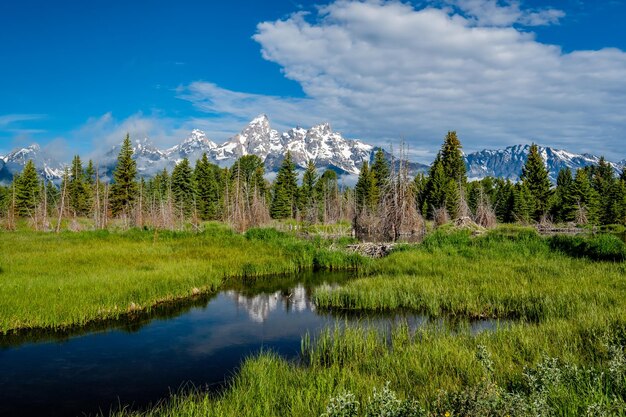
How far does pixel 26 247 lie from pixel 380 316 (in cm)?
2147

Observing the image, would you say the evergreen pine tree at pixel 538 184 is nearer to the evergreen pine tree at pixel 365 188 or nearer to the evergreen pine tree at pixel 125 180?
the evergreen pine tree at pixel 365 188

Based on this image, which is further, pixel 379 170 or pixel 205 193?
pixel 379 170

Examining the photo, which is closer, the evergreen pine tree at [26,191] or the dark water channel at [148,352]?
the dark water channel at [148,352]

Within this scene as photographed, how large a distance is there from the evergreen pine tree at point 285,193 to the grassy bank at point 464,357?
216 feet

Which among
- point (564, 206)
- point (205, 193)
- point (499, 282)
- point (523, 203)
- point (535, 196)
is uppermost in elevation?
point (205, 193)

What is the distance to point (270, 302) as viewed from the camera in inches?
648

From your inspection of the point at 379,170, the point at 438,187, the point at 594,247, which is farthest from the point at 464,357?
the point at 379,170

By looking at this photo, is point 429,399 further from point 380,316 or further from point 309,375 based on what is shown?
point 380,316

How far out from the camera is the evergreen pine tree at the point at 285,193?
85062 millimetres

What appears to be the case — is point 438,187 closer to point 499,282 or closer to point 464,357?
point 499,282

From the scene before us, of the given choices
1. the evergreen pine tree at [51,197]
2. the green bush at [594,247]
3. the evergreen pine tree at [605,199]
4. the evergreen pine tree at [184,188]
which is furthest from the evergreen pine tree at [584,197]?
the evergreen pine tree at [51,197]

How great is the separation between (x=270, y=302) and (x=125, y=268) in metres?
7.05

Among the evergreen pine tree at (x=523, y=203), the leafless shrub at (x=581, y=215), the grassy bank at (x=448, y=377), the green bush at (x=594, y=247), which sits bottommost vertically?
the grassy bank at (x=448, y=377)

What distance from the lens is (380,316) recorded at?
1372cm
